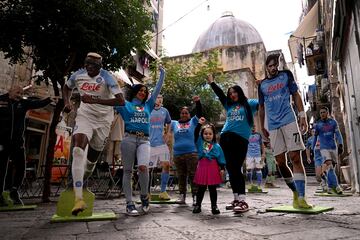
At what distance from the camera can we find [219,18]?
39469mm

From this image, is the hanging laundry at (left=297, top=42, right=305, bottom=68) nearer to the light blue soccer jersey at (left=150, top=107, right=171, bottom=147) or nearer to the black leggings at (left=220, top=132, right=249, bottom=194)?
the light blue soccer jersey at (left=150, top=107, right=171, bottom=147)

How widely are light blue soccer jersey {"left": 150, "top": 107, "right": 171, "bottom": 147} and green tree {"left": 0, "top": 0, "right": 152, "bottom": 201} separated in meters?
1.62

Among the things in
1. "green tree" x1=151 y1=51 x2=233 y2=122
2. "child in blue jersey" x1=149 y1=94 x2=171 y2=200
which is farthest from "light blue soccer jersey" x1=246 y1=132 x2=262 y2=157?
"green tree" x1=151 y1=51 x2=233 y2=122

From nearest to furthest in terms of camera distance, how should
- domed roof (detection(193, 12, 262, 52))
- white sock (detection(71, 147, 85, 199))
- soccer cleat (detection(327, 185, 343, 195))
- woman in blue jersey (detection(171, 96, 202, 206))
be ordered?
white sock (detection(71, 147, 85, 199)) → woman in blue jersey (detection(171, 96, 202, 206)) → soccer cleat (detection(327, 185, 343, 195)) → domed roof (detection(193, 12, 262, 52))

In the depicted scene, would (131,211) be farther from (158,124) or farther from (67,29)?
(67,29)

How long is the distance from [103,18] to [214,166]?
3713 mm

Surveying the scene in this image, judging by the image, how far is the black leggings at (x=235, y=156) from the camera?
435cm

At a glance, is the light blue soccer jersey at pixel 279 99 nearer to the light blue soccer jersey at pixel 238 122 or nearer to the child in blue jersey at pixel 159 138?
the light blue soccer jersey at pixel 238 122

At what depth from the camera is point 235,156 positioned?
4402 mm

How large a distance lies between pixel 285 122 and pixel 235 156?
33.6 inches

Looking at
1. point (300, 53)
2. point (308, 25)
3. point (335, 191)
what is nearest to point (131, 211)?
point (335, 191)

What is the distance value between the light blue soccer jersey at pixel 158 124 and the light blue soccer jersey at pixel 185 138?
0.53 m

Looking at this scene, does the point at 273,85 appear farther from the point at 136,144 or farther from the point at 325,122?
the point at 325,122

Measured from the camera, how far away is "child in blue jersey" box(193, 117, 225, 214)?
13.7 ft
